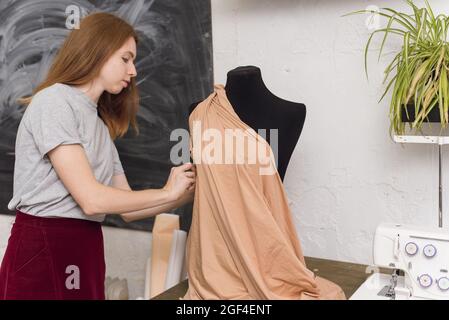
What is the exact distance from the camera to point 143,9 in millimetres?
2182

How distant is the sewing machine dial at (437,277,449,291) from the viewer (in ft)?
4.48

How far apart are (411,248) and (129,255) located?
4.51ft

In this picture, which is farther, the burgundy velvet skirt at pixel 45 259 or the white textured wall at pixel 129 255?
the white textured wall at pixel 129 255

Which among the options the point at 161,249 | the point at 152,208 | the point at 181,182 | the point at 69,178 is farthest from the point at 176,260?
the point at 69,178

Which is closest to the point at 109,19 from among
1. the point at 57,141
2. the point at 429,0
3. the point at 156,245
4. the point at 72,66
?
the point at 72,66

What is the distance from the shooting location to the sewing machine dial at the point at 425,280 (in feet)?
4.56

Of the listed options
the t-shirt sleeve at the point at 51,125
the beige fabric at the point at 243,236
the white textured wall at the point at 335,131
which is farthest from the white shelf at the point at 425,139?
the t-shirt sleeve at the point at 51,125

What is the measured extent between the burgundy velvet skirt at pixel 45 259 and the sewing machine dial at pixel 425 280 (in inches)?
37.8

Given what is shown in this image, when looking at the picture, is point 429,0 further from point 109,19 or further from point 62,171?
point 62,171

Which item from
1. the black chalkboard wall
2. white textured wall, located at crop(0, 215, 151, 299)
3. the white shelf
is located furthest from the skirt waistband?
the white shelf

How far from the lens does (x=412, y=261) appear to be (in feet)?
4.63

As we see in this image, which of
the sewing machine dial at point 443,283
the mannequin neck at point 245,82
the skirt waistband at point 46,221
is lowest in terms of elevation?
the sewing machine dial at point 443,283

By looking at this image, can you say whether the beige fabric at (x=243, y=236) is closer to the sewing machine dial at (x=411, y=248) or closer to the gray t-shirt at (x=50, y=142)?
the sewing machine dial at (x=411, y=248)

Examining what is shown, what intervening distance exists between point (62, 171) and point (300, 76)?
0.95m
